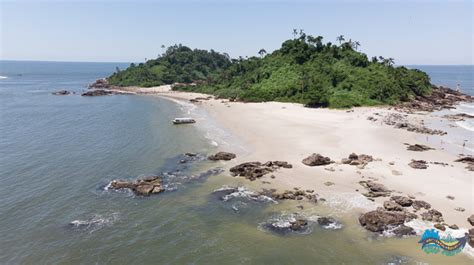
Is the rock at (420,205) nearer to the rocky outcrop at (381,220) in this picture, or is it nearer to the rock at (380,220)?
the rocky outcrop at (381,220)

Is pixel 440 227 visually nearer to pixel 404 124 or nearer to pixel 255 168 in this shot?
pixel 255 168

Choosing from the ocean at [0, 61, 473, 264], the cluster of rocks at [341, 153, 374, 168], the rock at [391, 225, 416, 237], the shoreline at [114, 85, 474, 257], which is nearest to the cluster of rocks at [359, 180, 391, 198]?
the shoreline at [114, 85, 474, 257]

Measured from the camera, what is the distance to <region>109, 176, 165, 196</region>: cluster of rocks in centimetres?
3416

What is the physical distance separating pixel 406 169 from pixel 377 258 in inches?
764

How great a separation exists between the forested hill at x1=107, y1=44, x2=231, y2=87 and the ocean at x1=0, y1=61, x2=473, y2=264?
350ft

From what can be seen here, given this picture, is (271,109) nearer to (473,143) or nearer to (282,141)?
(282,141)

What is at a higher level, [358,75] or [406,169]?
[358,75]

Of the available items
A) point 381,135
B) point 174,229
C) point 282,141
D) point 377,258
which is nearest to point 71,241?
point 174,229

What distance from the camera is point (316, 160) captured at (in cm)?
4138

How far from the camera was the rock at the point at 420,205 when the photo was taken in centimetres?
2983

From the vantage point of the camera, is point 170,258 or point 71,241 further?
point 71,241

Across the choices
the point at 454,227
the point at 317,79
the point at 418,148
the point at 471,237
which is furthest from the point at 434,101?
the point at 471,237

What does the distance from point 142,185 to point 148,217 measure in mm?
6447

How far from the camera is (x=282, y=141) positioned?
173 ft
